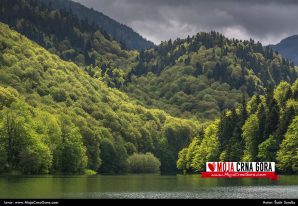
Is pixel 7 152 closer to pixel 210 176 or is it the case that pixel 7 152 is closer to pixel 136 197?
pixel 210 176

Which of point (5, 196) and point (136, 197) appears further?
point (136, 197)

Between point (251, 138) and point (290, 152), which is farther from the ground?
point (251, 138)

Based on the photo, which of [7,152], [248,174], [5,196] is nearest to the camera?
[5,196]

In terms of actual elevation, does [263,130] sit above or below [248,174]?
above

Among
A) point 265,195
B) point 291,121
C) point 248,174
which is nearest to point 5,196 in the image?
point 265,195

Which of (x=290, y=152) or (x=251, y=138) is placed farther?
(x=251, y=138)

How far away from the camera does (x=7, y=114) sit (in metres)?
193

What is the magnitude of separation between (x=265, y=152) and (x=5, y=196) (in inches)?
4262

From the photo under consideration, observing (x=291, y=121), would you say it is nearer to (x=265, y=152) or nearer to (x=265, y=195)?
(x=265, y=152)

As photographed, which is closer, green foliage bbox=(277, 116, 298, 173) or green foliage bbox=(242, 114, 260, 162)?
green foliage bbox=(277, 116, 298, 173)

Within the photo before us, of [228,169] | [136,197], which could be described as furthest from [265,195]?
[228,169]

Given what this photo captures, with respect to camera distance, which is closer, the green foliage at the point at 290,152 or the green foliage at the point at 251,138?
the green foliage at the point at 290,152
